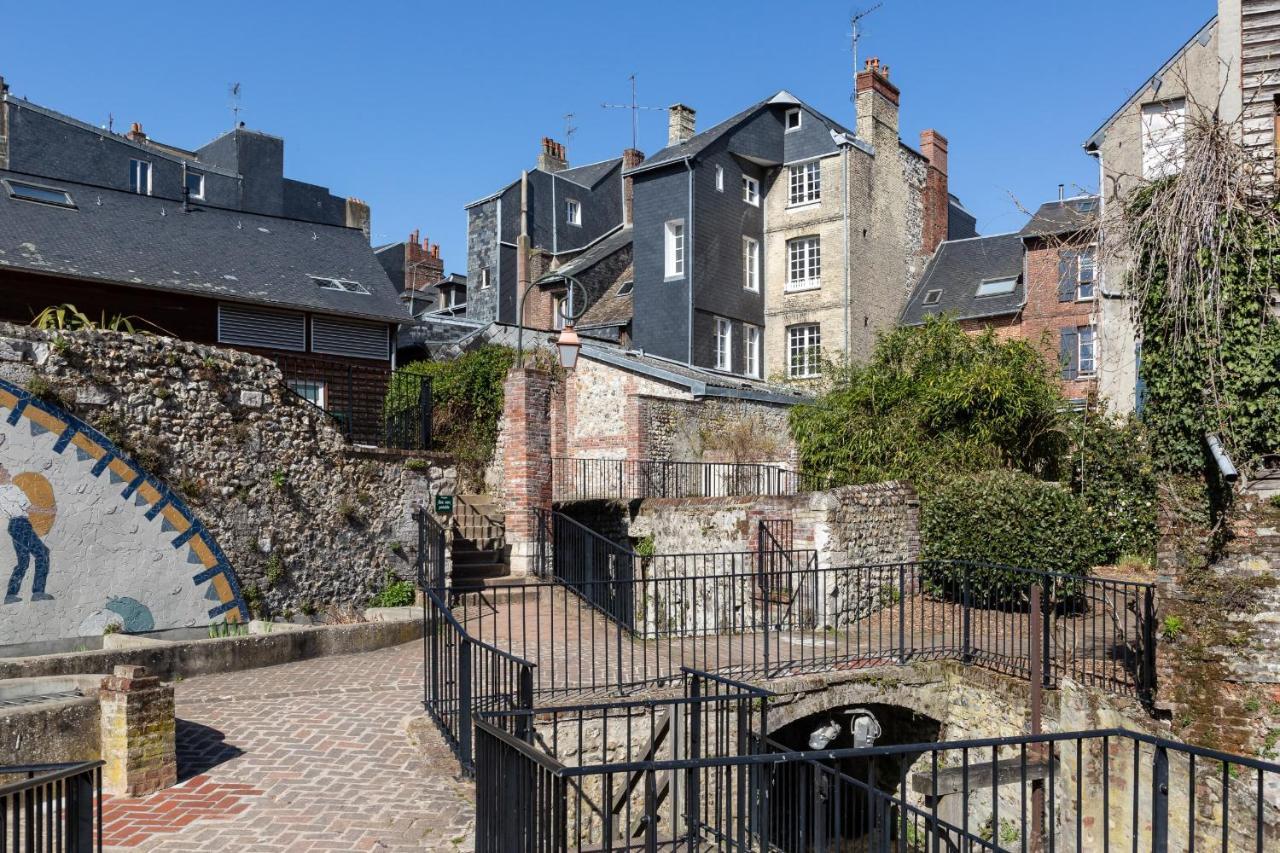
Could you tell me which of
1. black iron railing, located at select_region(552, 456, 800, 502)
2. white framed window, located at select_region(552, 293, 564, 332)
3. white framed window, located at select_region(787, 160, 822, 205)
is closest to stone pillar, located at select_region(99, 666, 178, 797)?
black iron railing, located at select_region(552, 456, 800, 502)

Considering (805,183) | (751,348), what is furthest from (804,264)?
(751,348)

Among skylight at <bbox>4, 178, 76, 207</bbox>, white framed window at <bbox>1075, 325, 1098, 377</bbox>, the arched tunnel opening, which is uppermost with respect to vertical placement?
skylight at <bbox>4, 178, 76, 207</bbox>

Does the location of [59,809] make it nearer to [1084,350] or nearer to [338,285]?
[338,285]

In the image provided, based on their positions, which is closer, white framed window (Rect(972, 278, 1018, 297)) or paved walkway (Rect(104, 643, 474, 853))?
paved walkway (Rect(104, 643, 474, 853))

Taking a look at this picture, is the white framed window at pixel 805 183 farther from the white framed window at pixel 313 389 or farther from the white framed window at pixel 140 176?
the white framed window at pixel 140 176

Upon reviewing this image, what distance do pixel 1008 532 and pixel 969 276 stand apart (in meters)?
16.4

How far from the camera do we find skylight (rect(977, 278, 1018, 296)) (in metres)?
27.8

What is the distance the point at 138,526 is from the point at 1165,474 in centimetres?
1113

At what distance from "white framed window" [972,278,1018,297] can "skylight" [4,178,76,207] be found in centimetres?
2304

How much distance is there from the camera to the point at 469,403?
20.7 metres

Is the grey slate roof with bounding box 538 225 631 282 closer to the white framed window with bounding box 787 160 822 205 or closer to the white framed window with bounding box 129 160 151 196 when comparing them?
the white framed window with bounding box 787 160 822 205

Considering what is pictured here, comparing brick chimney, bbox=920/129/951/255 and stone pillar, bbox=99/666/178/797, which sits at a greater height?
brick chimney, bbox=920/129/951/255

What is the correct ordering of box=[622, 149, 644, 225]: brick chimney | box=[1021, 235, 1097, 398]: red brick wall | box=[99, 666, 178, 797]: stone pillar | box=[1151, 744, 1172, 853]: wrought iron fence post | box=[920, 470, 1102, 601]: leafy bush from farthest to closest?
1. box=[622, 149, 644, 225]: brick chimney
2. box=[1021, 235, 1097, 398]: red brick wall
3. box=[920, 470, 1102, 601]: leafy bush
4. box=[99, 666, 178, 797]: stone pillar
5. box=[1151, 744, 1172, 853]: wrought iron fence post

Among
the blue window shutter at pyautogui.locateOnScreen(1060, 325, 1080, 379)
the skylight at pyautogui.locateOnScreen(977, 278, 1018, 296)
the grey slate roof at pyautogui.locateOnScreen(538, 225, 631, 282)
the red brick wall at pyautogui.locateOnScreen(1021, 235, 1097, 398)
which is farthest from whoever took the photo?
the grey slate roof at pyautogui.locateOnScreen(538, 225, 631, 282)
